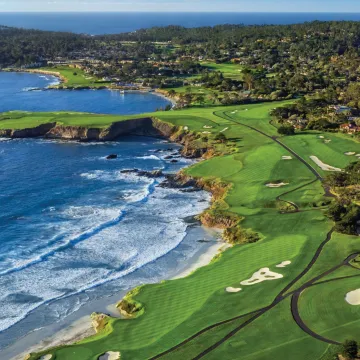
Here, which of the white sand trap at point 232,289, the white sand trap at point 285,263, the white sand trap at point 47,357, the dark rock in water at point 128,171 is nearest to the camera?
the white sand trap at point 47,357

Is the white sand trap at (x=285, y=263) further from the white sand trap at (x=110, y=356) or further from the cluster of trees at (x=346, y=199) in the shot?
the white sand trap at (x=110, y=356)

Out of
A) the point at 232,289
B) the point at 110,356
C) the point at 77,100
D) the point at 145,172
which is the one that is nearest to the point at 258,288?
the point at 232,289

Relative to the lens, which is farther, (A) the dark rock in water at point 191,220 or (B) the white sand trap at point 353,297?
(A) the dark rock in water at point 191,220

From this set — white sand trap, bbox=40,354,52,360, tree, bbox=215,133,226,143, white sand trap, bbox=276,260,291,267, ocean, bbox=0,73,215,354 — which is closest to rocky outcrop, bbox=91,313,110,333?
ocean, bbox=0,73,215,354

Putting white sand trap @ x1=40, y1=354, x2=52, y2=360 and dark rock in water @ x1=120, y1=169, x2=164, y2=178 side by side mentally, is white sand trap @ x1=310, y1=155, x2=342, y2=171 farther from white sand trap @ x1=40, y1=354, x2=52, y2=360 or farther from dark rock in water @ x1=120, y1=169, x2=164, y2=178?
white sand trap @ x1=40, y1=354, x2=52, y2=360

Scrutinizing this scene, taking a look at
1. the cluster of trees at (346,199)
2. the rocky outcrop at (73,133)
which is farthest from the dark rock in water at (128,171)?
the cluster of trees at (346,199)

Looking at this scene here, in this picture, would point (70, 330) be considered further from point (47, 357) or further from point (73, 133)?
point (73, 133)
